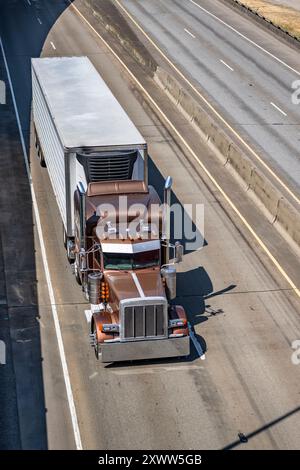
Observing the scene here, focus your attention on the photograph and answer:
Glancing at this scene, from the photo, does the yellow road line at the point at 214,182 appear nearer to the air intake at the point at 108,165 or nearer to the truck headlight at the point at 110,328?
the air intake at the point at 108,165

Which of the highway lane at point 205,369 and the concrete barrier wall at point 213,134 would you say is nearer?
the highway lane at point 205,369

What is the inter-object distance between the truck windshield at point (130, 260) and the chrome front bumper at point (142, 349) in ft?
8.23

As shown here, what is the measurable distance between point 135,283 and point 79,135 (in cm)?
690

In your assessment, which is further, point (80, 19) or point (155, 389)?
point (80, 19)

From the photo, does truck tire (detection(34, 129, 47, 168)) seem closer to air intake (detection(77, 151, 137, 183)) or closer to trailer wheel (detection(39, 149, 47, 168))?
trailer wheel (detection(39, 149, 47, 168))

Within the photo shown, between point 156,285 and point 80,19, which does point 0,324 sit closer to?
point 156,285

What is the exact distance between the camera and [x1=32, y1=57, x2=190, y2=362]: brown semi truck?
25.0m

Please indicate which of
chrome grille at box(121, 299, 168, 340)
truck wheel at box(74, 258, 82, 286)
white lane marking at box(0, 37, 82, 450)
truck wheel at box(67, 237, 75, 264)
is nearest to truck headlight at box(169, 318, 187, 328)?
chrome grille at box(121, 299, 168, 340)

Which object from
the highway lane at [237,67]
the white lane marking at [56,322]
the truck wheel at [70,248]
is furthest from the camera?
the highway lane at [237,67]

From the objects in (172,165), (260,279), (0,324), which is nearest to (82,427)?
(0,324)

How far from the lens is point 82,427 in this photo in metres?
22.9

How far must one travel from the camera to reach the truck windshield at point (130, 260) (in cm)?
2653

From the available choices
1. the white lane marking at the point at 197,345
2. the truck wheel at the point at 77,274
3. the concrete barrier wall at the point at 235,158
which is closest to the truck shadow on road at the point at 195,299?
the white lane marking at the point at 197,345
